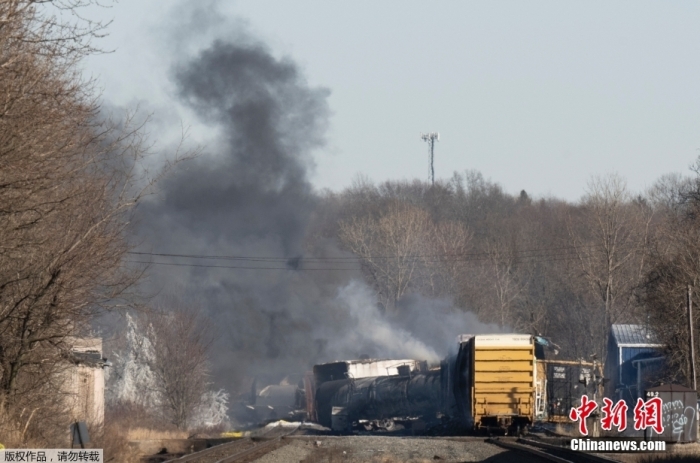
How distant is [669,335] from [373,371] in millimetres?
15017

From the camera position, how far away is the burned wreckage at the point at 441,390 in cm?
2912

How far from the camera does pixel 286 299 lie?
72.9 m

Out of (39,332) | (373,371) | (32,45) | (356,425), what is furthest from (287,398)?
(32,45)

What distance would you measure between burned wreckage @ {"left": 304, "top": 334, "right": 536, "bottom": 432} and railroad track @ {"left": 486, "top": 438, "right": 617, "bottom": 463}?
261 cm

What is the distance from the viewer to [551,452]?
21406 mm

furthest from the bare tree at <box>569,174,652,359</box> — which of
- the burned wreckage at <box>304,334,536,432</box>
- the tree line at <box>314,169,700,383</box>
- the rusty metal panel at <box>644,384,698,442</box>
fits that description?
the rusty metal panel at <box>644,384,698,442</box>

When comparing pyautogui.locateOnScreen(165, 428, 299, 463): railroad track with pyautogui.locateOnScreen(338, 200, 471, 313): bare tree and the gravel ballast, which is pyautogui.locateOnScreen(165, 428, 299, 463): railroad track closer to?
the gravel ballast

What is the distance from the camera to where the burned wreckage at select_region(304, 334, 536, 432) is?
95.6 feet

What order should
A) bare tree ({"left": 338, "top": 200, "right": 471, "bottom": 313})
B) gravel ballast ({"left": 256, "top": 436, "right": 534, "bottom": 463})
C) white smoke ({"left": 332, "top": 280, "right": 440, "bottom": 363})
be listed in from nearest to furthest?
gravel ballast ({"left": 256, "top": 436, "right": 534, "bottom": 463}), white smoke ({"left": 332, "top": 280, "right": 440, "bottom": 363}), bare tree ({"left": 338, "top": 200, "right": 471, "bottom": 313})

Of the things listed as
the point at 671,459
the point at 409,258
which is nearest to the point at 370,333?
the point at 409,258

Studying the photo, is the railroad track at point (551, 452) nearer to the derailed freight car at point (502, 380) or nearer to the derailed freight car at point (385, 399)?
the derailed freight car at point (502, 380)

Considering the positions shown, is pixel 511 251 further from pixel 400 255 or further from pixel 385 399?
pixel 385 399

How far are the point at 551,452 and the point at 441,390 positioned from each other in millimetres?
14448

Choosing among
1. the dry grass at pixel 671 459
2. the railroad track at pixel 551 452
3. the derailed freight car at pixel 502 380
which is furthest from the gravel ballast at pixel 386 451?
the derailed freight car at pixel 502 380
